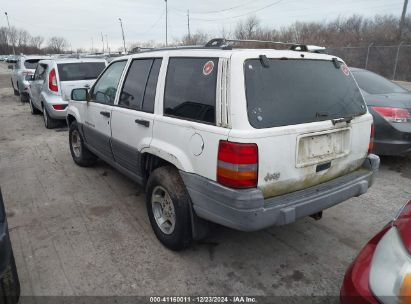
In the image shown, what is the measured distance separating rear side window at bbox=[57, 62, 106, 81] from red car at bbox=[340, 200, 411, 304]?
7711 millimetres

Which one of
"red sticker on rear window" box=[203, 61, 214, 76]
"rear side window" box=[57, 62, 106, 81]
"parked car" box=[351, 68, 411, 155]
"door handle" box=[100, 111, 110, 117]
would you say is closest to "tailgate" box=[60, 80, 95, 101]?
"rear side window" box=[57, 62, 106, 81]

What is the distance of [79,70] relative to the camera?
8203 mm

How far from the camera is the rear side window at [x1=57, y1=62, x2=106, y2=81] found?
7.98 metres

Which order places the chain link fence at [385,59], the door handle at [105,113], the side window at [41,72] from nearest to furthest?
the door handle at [105,113] < the side window at [41,72] < the chain link fence at [385,59]

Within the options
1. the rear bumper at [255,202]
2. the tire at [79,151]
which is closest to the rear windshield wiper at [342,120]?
the rear bumper at [255,202]

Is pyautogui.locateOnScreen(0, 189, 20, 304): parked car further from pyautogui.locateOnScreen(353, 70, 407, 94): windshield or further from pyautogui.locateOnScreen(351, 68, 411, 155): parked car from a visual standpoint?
pyautogui.locateOnScreen(353, 70, 407, 94): windshield

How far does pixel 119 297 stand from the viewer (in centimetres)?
264

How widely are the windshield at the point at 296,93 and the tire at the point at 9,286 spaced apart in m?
2.04

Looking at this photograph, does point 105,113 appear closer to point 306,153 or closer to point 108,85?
point 108,85

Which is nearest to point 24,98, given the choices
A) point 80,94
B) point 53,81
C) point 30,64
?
point 30,64

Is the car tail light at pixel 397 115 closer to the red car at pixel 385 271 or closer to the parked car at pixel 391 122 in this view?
the parked car at pixel 391 122

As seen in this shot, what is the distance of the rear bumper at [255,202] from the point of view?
8.00 ft

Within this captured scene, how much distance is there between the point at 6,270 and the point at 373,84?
600cm

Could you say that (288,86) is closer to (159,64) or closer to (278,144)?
(278,144)
